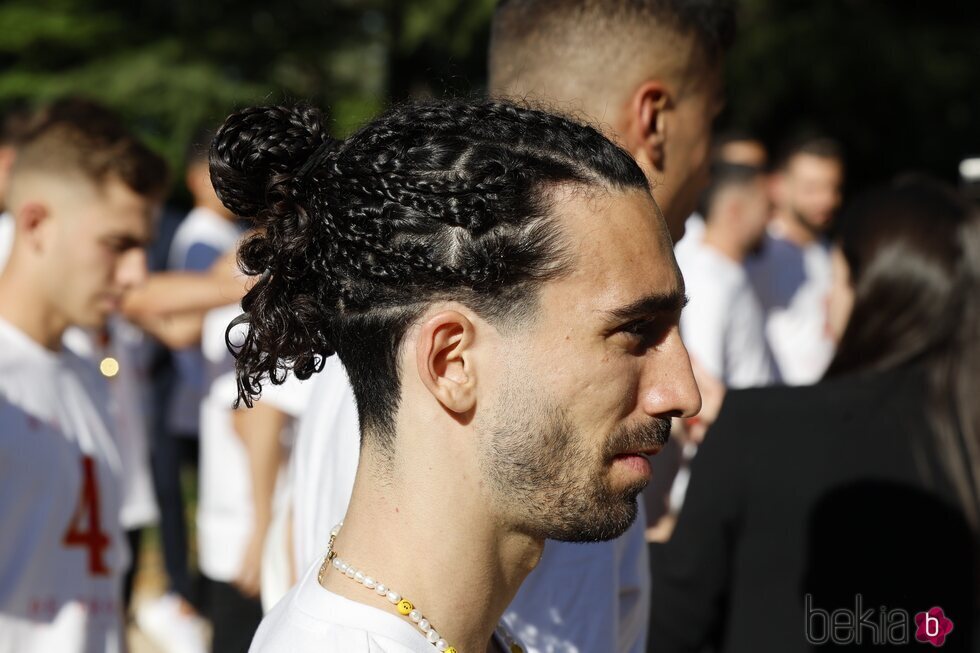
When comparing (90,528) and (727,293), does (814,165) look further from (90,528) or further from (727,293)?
(90,528)

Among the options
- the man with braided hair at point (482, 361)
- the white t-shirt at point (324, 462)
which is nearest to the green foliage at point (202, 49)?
the white t-shirt at point (324, 462)

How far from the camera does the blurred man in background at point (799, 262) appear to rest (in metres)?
7.34

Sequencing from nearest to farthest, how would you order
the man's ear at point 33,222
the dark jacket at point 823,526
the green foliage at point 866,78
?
the dark jacket at point 823,526 < the man's ear at point 33,222 < the green foliage at point 866,78

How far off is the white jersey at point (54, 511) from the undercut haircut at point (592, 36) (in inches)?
65.3

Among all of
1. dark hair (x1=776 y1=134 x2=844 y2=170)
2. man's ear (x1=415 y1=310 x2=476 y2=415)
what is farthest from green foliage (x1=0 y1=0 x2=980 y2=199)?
man's ear (x1=415 y1=310 x2=476 y2=415)

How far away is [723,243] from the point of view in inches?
244

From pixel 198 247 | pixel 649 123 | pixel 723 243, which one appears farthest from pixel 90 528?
pixel 723 243

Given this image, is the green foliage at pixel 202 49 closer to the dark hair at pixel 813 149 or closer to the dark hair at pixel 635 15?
the dark hair at pixel 813 149

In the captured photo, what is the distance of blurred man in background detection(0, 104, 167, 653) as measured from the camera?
3334mm

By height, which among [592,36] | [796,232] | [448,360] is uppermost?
[796,232]

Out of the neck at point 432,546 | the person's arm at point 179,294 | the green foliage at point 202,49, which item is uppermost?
the green foliage at point 202,49

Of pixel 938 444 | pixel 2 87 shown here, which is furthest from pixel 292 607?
pixel 2 87

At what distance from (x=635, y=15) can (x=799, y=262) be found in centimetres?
534

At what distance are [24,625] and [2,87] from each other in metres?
12.8
